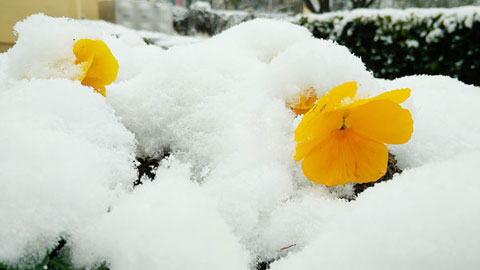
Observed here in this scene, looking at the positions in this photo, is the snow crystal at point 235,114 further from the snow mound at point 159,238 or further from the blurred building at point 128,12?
the blurred building at point 128,12

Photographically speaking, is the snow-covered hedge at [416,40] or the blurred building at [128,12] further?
the blurred building at [128,12]

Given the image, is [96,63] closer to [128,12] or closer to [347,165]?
[347,165]

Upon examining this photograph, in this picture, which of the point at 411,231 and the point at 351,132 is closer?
the point at 411,231

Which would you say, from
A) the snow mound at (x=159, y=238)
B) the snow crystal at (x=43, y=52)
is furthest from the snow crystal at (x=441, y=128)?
the snow crystal at (x=43, y=52)

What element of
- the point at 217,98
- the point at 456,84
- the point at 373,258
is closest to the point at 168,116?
the point at 217,98

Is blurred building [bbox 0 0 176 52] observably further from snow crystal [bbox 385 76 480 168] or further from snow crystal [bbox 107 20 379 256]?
snow crystal [bbox 385 76 480 168]

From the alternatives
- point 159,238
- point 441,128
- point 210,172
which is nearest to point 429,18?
point 441,128
